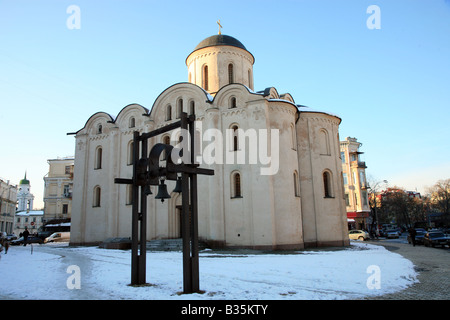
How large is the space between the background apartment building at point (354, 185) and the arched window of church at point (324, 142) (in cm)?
2369

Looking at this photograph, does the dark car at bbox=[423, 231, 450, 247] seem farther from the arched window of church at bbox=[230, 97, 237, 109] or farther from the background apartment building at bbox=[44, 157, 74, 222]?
the background apartment building at bbox=[44, 157, 74, 222]

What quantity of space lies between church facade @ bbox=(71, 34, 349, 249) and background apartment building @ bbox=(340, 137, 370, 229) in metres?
24.1

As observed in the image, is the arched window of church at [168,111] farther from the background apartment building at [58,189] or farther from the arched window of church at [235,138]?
the background apartment building at [58,189]

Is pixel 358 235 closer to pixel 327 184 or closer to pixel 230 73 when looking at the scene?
pixel 327 184

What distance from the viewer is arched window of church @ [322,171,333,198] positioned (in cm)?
2347

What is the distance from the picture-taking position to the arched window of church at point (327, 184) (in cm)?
2347

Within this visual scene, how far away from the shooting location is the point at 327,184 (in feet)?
77.9

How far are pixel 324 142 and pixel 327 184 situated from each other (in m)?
2.92

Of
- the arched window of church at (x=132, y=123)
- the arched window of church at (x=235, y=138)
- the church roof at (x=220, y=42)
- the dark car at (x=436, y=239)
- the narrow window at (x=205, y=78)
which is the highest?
the church roof at (x=220, y=42)

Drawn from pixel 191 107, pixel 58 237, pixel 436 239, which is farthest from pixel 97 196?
pixel 436 239

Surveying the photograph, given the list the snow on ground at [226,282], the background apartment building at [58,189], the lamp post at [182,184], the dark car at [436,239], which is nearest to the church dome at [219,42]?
the snow on ground at [226,282]

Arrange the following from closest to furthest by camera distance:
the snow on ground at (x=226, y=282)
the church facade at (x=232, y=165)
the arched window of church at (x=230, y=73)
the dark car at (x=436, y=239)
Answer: the snow on ground at (x=226, y=282), the church facade at (x=232, y=165), the dark car at (x=436, y=239), the arched window of church at (x=230, y=73)

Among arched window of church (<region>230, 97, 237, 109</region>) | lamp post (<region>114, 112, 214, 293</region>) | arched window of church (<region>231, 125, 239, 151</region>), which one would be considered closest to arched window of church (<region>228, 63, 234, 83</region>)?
arched window of church (<region>230, 97, 237, 109</region>)

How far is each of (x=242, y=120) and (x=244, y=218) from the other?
596 centimetres
